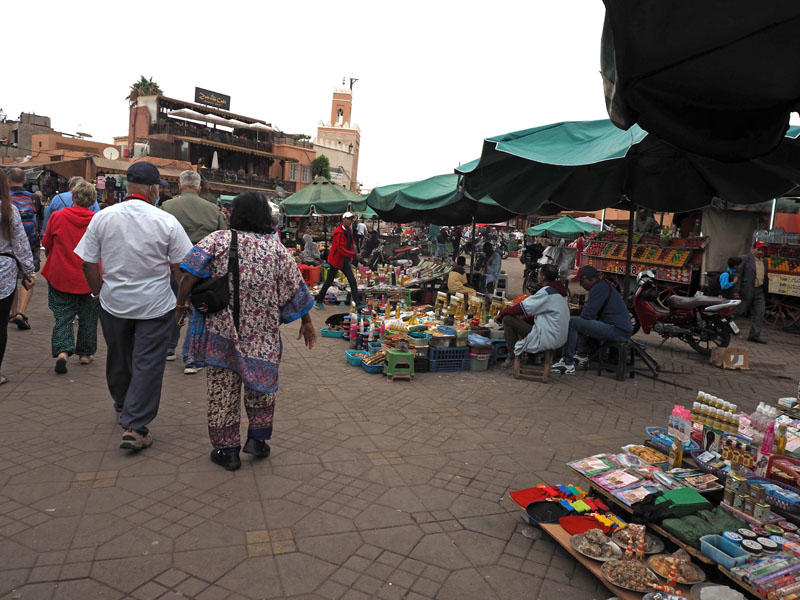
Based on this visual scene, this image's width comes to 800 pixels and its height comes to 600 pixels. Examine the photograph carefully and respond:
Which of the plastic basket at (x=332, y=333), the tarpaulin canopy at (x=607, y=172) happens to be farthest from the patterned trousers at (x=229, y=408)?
the plastic basket at (x=332, y=333)

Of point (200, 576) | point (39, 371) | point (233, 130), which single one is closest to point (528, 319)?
point (200, 576)

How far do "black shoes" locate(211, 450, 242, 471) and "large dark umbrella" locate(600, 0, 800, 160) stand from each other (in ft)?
10.2

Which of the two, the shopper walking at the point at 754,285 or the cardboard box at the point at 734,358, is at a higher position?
the shopper walking at the point at 754,285

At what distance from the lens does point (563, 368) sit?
6691 millimetres

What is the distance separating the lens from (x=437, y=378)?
20.4 feet

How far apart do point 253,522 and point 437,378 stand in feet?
11.6

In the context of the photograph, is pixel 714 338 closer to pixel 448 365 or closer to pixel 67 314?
pixel 448 365

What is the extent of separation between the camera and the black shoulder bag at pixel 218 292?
10.9 ft

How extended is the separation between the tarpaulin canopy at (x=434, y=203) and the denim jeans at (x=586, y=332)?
271 centimetres

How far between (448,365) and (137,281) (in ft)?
13.0

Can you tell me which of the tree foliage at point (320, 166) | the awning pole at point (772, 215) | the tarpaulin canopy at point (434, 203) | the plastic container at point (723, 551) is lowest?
the plastic container at point (723, 551)

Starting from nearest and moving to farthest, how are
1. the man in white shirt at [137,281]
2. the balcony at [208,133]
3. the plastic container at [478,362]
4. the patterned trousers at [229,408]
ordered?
the patterned trousers at [229,408] < the man in white shirt at [137,281] < the plastic container at [478,362] < the balcony at [208,133]

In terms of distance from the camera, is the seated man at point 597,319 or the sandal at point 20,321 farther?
the sandal at point 20,321

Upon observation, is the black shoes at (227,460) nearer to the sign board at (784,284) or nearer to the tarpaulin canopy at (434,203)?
the tarpaulin canopy at (434,203)
